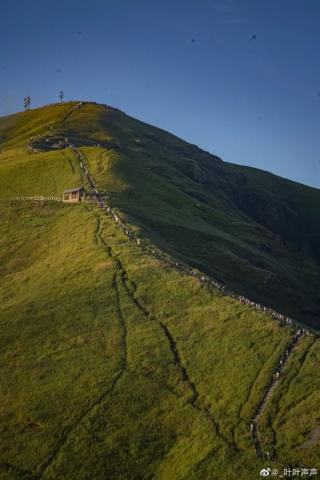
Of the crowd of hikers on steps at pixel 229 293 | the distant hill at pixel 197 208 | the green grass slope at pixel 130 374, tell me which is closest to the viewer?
the green grass slope at pixel 130 374

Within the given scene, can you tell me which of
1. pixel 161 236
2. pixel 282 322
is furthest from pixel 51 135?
pixel 282 322

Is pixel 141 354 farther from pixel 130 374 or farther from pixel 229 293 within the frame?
pixel 229 293

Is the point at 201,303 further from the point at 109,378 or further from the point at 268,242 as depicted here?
the point at 268,242

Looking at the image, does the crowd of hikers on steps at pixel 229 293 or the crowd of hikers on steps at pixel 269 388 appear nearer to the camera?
the crowd of hikers on steps at pixel 269 388

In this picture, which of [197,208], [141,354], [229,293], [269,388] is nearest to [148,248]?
[229,293]

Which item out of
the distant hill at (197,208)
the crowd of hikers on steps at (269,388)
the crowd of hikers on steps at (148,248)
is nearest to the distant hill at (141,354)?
the crowd of hikers on steps at (269,388)

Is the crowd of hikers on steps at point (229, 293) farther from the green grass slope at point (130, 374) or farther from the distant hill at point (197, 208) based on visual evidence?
the distant hill at point (197, 208)

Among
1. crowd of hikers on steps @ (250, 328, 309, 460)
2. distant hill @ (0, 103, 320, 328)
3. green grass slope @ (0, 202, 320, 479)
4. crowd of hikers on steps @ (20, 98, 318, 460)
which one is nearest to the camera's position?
crowd of hikers on steps @ (250, 328, 309, 460)

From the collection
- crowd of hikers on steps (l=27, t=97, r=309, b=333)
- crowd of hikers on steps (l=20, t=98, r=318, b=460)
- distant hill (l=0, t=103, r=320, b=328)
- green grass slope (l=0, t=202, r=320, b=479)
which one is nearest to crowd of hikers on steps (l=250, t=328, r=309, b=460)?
crowd of hikers on steps (l=20, t=98, r=318, b=460)

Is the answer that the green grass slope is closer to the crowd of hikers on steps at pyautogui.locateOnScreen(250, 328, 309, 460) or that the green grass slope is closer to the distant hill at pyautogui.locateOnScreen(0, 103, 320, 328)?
the crowd of hikers on steps at pyautogui.locateOnScreen(250, 328, 309, 460)
